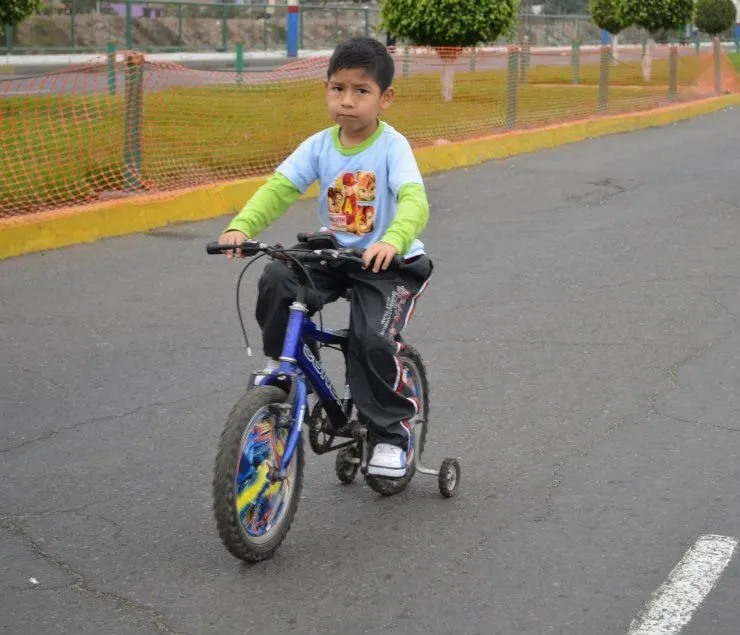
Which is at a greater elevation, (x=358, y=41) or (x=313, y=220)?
(x=358, y=41)

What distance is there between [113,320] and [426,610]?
14.2 ft

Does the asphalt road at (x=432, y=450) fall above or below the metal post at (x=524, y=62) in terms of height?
below

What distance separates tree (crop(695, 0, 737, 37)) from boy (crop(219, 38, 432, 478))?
49719 mm

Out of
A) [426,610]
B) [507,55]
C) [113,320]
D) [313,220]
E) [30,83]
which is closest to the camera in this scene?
[426,610]

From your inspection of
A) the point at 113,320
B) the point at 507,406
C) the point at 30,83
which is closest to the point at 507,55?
the point at 30,83

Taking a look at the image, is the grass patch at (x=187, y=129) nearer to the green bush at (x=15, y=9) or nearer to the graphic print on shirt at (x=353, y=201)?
the green bush at (x=15, y=9)

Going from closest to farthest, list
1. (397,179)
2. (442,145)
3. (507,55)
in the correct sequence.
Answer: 1. (397,179)
2. (442,145)
3. (507,55)

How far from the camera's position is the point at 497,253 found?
33.4ft

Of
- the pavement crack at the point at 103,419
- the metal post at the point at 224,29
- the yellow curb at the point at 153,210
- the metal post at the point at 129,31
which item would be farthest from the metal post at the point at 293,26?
the pavement crack at the point at 103,419

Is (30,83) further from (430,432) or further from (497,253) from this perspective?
(430,432)

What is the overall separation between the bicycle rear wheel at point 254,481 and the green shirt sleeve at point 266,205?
1.94ft

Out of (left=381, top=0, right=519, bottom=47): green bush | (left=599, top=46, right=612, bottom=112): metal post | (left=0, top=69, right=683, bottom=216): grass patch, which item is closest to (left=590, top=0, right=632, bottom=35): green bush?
(left=381, top=0, right=519, bottom=47): green bush

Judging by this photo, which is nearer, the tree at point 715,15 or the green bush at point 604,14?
the green bush at point 604,14

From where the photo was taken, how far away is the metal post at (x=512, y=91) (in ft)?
58.6
